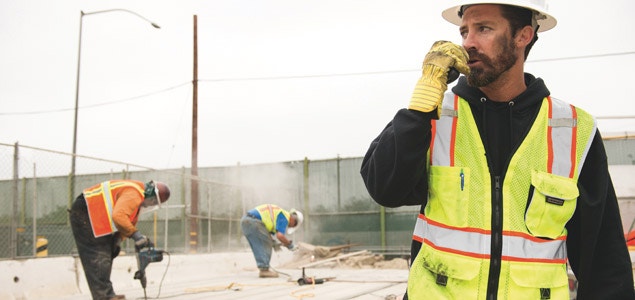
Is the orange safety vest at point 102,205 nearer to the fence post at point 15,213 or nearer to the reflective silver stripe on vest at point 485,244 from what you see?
the fence post at point 15,213

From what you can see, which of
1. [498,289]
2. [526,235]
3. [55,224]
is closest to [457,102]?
[526,235]

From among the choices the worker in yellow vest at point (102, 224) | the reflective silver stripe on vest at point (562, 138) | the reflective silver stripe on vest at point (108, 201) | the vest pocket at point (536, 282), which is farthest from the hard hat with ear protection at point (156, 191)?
the vest pocket at point (536, 282)

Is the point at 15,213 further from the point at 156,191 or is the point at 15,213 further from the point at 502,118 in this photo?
the point at 502,118

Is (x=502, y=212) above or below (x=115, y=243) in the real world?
above

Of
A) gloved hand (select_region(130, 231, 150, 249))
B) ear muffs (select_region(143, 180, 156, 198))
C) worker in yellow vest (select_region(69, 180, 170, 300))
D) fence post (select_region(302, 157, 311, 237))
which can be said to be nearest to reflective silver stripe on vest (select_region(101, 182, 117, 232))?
worker in yellow vest (select_region(69, 180, 170, 300))

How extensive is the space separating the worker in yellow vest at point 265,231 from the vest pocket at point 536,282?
36.1 feet

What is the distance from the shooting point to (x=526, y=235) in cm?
194

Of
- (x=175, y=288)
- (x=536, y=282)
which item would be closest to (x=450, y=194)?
(x=536, y=282)

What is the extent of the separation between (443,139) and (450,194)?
20cm

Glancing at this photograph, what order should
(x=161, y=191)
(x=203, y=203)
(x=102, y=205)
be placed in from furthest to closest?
(x=203, y=203) < (x=161, y=191) < (x=102, y=205)

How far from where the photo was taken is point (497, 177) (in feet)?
6.50

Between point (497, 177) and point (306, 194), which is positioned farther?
point (306, 194)

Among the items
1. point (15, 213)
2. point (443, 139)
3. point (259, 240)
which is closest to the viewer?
point (443, 139)

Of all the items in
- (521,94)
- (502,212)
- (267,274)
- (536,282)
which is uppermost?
(521,94)
